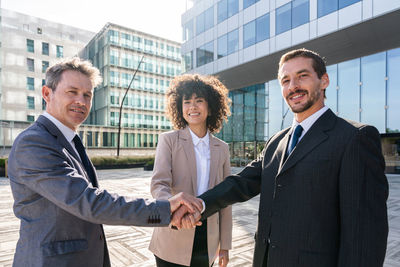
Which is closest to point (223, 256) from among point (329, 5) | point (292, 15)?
point (329, 5)

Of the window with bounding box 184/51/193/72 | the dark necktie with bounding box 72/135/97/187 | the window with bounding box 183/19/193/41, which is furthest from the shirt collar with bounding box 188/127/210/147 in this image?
the window with bounding box 183/19/193/41

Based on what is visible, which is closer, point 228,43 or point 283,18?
point 283,18

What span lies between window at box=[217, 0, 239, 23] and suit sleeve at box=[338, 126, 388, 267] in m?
23.2

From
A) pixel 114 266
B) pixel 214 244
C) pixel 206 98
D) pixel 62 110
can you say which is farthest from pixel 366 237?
pixel 114 266

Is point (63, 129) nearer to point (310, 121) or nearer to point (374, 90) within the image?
point (310, 121)

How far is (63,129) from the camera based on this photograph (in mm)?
2086

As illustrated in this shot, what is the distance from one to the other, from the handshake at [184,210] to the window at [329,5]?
17.0 m

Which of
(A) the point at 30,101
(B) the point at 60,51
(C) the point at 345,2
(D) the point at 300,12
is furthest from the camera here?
(B) the point at 60,51

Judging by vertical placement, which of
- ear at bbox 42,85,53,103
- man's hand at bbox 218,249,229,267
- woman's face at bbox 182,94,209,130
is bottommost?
man's hand at bbox 218,249,229,267

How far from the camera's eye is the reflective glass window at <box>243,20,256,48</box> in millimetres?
20594

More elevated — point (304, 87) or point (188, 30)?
point (188, 30)

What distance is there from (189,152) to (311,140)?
3.69ft

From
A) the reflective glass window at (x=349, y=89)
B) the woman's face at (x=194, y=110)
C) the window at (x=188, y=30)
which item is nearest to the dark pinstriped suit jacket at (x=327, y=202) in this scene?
the woman's face at (x=194, y=110)

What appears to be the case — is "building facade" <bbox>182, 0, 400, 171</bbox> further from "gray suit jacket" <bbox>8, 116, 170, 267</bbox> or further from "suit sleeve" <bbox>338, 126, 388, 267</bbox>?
"gray suit jacket" <bbox>8, 116, 170, 267</bbox>
